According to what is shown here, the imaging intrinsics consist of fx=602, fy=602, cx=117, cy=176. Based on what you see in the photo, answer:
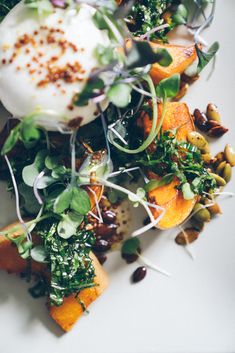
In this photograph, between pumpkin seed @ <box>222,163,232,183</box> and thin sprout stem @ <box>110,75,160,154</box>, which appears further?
pumpkin seed @ <box>222,163,232,183</box>

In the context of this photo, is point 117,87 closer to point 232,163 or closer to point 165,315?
point 232,163

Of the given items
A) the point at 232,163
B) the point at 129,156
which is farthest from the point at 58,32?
the point at 232,163

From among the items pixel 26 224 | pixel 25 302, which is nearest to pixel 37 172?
pixel 26 224

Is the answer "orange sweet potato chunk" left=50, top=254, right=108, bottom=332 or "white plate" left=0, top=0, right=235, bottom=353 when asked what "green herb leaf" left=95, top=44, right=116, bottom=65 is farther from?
"orange sweet potato chunk" left=50, top=254, right=108, bottom=332

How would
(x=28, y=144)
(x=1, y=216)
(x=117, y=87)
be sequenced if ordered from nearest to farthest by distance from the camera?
1. (x=117, y=87)
2. (x=28, y=144)
3. (x=1, y=216)

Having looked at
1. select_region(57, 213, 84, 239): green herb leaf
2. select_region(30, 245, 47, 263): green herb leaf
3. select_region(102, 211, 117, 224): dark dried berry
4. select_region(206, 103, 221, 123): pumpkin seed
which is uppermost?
select_region(57, 213, 84, 239): green herb leaf

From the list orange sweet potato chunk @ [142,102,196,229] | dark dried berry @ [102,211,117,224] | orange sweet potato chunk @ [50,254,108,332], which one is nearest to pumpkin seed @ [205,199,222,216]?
orange sweet potato chunk @ [142,102,196,229]
